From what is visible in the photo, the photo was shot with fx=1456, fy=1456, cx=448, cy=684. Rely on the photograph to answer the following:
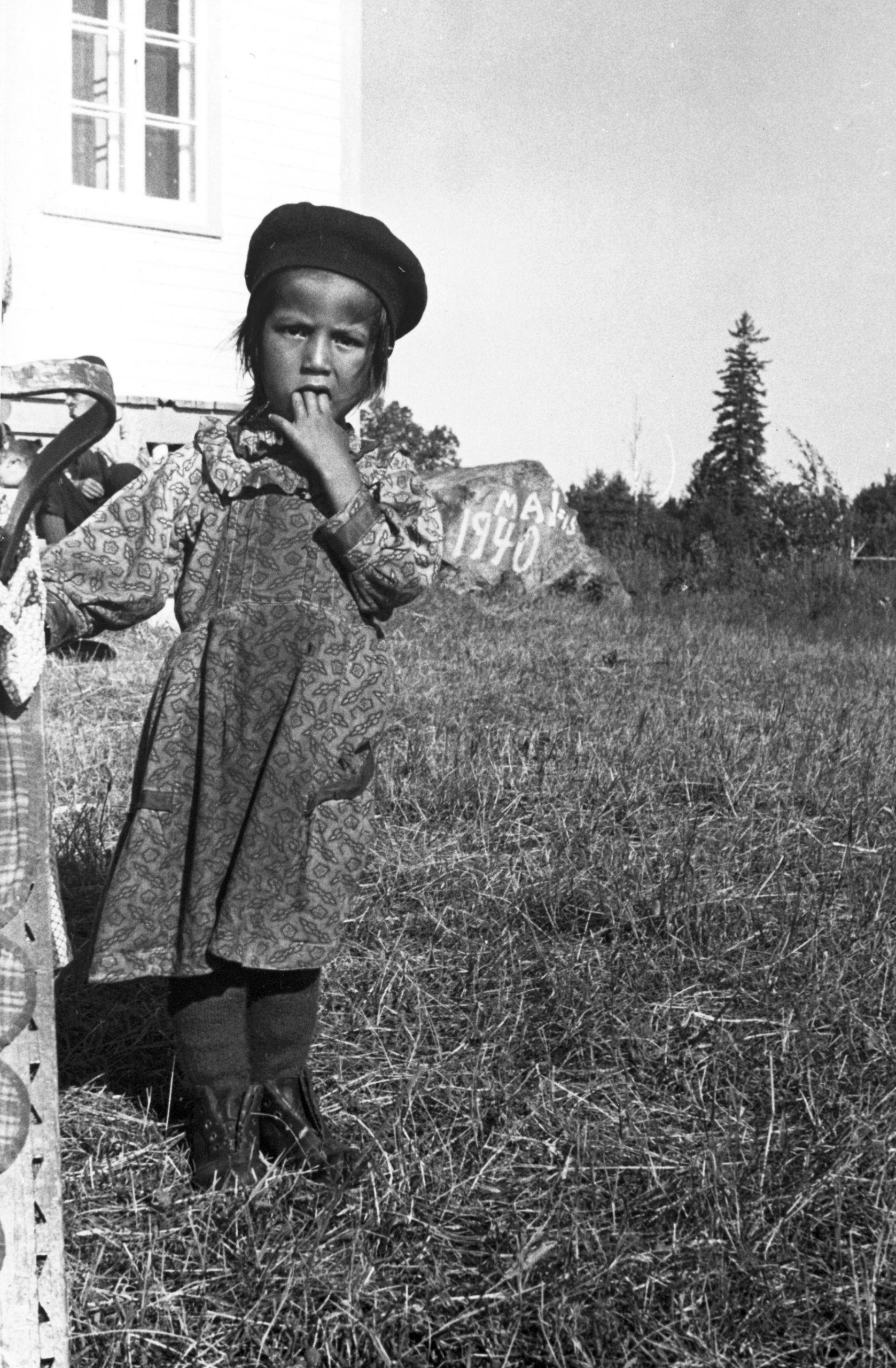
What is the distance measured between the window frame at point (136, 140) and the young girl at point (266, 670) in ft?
19.0

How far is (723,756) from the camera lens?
3.98 m

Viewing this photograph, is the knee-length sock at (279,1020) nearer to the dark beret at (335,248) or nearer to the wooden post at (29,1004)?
the wooden post at (29,1004)

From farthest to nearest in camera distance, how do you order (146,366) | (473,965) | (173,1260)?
1. (146,366)
2. (473,965)
3. (173,1260)

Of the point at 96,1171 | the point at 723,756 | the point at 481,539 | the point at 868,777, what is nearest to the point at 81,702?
the point at 723,756

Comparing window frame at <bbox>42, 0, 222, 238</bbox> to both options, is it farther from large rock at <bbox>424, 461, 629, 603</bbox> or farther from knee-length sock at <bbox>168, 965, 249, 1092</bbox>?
knee-length sock at <bbox>168, 965, 249, 1092</bbox>

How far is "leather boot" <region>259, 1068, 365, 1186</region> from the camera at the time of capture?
2098 mm

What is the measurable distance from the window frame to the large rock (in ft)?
8.29

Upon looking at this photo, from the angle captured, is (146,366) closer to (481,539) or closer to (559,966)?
(481,539)

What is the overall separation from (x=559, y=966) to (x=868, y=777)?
1.49 meters

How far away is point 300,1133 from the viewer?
7.00 feet

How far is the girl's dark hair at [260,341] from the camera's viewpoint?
211 centimetres

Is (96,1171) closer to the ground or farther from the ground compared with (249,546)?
closer to the ground

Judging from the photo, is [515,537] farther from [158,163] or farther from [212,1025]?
[212,1025]

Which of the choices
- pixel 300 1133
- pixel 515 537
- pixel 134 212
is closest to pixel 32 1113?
pixel 300 1133
